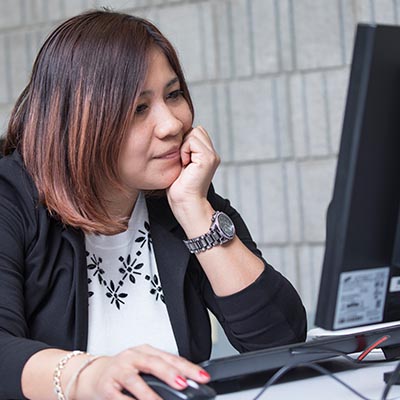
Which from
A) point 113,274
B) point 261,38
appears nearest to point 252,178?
point 261,38

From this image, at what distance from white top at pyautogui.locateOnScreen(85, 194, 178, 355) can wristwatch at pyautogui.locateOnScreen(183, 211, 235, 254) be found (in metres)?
0.13

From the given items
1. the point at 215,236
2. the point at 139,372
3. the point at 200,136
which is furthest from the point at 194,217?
the point at 139,372

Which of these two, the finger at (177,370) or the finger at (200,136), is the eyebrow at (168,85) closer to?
the finger at (200,136)

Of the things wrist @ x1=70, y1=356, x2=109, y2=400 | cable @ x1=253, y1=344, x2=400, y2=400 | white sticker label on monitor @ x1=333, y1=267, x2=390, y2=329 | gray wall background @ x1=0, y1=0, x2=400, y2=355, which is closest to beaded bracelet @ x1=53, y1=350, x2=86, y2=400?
wrist @ x1=70, y1=356, x2=109, y2=400

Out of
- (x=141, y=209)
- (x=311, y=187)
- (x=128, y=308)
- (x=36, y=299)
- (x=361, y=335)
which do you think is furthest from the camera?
(x=311, y=187)

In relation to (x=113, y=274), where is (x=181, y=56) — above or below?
above

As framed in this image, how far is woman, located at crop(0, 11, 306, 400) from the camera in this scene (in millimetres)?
1473

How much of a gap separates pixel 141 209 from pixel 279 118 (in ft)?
3.64

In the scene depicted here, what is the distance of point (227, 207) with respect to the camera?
1.73 metres

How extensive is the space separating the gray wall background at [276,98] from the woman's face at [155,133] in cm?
116

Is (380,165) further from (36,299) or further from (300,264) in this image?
(300,264)

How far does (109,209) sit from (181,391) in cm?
70

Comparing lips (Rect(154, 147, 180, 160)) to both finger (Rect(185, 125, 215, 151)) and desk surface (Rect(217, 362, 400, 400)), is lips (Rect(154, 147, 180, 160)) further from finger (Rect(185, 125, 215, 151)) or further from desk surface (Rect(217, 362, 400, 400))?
desk surface (Rect(217, 362, 400, 400))

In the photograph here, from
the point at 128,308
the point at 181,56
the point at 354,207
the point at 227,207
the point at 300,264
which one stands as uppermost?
the point at 181,56
